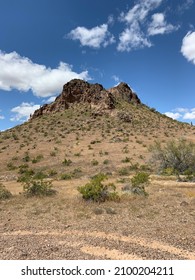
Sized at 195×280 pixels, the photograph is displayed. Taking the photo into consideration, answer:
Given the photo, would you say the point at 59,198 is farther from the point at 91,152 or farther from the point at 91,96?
the point at 91,96

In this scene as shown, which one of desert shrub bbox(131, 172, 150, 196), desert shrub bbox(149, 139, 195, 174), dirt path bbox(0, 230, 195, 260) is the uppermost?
desert shrub bbox(149, 139, 195, 174)

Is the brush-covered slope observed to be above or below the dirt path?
above

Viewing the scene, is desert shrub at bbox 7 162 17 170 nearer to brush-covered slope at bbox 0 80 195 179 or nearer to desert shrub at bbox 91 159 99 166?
brush-covered slope at bbox 0 80 195 179

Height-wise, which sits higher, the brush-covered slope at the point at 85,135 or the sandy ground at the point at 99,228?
the brush-covered slope at the point at 85,135

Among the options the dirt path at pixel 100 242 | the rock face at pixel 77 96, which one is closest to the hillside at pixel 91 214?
the dirt path at pixel 100 242

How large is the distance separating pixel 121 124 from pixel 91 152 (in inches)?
716

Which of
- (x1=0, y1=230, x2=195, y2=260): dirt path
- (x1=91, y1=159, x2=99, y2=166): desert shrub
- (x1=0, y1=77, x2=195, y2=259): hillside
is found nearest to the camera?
(x1=0, y1=230, x2=195, y2=260): dirt path

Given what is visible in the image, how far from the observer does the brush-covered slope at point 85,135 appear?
31250mm

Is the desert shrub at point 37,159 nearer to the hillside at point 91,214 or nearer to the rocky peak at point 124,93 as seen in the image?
the hillside at point 91,214

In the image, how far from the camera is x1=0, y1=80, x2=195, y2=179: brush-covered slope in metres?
31.2

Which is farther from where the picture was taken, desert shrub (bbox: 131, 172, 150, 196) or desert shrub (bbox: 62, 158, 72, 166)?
desert shrub (bbox: 62, 158, 72, 166)

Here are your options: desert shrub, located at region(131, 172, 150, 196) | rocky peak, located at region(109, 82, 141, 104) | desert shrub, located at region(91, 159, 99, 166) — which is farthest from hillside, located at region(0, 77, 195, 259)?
rocky peak, located at region(109, 82, 141, 104)

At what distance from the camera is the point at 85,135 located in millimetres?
49188
